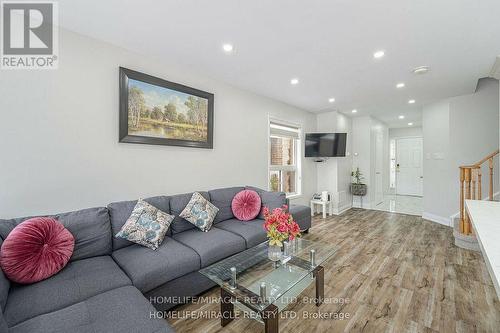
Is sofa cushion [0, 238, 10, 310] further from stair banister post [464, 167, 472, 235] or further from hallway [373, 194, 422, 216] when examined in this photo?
hallway [373, 194, 422, 216]

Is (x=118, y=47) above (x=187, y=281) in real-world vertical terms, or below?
above

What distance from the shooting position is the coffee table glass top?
156cm

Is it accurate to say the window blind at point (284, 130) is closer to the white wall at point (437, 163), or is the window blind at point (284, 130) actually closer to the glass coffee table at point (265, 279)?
the glass coffee table at point (265, 279)

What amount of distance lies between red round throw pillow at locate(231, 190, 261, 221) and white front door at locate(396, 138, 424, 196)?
6.91 meters

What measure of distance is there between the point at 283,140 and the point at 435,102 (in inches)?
128

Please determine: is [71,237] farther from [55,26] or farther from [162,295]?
[55,26]

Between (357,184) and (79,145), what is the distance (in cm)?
577

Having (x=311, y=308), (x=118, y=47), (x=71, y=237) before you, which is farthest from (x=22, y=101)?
(x=311, y=308)

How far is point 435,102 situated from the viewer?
4477mm

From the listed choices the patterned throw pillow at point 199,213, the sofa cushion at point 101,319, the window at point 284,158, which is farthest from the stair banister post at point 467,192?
the sofa cushion at point 101,319

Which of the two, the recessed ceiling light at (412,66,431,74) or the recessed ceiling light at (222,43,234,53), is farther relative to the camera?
the recessed ceiling light at (412,66,431,74)

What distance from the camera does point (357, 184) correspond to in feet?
18.5

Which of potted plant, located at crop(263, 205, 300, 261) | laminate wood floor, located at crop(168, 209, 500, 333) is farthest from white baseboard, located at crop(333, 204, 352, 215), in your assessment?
potted plant, located at crop(263, 205, 300, 261)

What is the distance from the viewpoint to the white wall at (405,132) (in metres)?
7.19
